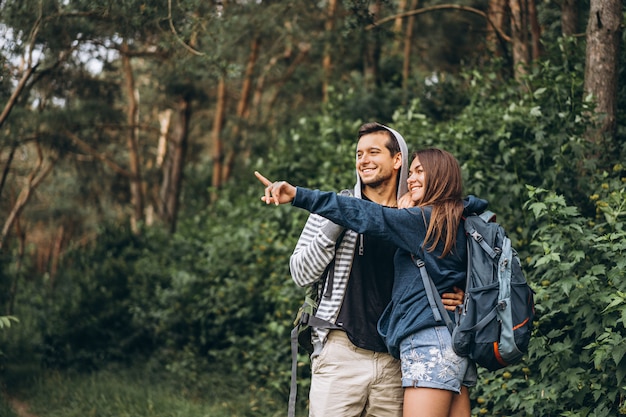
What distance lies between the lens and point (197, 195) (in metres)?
16.7

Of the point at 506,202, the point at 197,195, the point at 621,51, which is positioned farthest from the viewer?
the point at 197,195

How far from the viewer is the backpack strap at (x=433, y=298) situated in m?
3.46

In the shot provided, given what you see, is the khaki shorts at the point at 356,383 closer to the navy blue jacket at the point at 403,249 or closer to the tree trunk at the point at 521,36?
the navy blue jacket at the point at 403,249

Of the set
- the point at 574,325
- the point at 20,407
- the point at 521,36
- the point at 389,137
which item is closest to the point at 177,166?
the point at 20,407

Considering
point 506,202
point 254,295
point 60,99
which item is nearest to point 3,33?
point 60,99

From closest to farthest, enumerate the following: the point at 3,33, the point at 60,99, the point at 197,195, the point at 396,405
A: the point at 396,405
the point at 3,33
the point at 60,99
the point at 197,195

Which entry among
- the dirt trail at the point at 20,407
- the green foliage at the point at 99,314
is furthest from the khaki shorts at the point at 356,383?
the green foliage at the point at 99,314

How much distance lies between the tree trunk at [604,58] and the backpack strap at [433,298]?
3.74 metres

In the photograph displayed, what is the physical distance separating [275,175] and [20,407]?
13.4 feet

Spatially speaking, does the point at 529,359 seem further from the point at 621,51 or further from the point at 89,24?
the point at 89,24

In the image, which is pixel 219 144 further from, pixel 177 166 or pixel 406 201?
pixel 406 201

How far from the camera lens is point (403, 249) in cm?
356

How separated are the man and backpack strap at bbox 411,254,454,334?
340mm

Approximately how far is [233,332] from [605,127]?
501 centimetres
